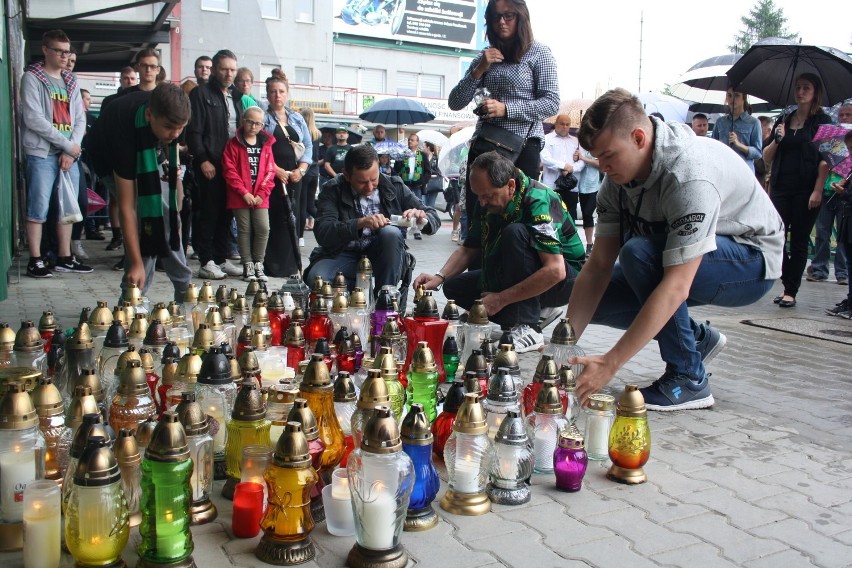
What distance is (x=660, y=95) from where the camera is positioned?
16.6m

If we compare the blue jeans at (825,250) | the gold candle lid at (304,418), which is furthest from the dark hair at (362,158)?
the blue jeans at (825,250)

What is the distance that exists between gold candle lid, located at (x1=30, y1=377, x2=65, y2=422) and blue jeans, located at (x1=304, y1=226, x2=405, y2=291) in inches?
120

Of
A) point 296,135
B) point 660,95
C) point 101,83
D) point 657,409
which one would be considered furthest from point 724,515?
point 101,83

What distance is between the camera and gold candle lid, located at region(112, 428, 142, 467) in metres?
2.28

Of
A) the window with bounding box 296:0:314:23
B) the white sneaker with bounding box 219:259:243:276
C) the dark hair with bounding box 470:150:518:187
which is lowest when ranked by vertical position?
the white sneaker with bounding box 219:259:243:276

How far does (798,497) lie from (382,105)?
64.2 feet

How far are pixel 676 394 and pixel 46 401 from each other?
2.84 m

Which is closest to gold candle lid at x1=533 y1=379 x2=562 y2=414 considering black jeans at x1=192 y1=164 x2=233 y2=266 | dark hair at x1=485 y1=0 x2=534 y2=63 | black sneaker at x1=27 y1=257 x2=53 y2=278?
dark hair at x1=485 y1=0 x2=534 y2=63

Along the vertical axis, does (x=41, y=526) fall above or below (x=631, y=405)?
below

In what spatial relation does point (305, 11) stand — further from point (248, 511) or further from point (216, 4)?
point (248, 511)

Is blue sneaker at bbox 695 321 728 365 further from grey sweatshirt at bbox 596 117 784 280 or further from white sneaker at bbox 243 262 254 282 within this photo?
white sneaker at bbox 243 262 254 282

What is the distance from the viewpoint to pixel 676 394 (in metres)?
3.98

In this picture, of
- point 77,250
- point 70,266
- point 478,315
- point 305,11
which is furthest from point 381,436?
point 305,11

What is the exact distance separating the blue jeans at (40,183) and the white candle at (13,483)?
554 cm
